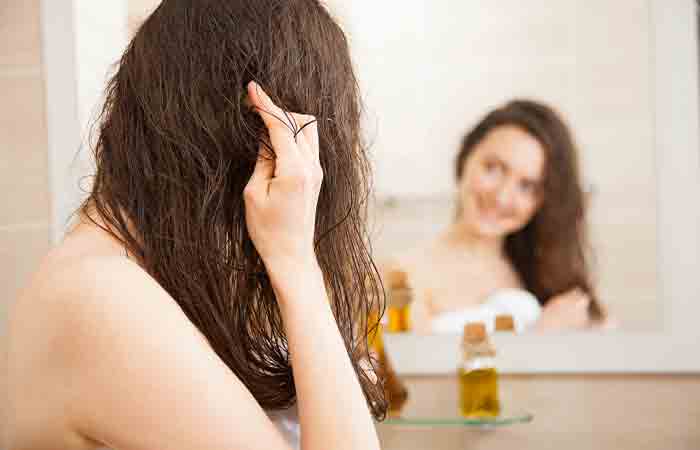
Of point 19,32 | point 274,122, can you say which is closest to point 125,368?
point 274,122

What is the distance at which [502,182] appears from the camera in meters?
1.59

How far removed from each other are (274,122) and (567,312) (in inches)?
39.4

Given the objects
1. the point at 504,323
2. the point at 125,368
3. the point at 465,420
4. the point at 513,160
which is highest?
the point at 513,160

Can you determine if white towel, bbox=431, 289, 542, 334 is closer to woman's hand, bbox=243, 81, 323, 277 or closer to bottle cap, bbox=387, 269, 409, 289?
bottle cap, bbox=387, 269, 409, 289

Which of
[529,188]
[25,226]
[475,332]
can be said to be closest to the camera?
[25,226]

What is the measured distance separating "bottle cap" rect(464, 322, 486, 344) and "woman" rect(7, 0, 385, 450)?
25.8 inches

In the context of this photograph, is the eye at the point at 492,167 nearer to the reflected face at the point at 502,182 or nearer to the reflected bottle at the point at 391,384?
the reflected face at the point at 502,182

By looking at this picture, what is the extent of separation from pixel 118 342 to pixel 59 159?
781 millimetres

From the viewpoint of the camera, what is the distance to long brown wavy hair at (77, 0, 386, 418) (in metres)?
0.76

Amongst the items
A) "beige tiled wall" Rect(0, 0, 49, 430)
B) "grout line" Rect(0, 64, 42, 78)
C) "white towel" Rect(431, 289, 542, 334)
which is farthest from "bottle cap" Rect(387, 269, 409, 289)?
"grout line" Rect(0, 64, 42, 78)

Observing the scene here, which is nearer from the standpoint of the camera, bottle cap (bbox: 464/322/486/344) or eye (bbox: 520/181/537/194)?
bottle cap (bbox: 464/322/486/344)

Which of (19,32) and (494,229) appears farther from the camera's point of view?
(494,229)

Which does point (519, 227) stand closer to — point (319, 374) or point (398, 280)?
point (398, 280)

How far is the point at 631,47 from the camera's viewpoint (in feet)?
5.16
